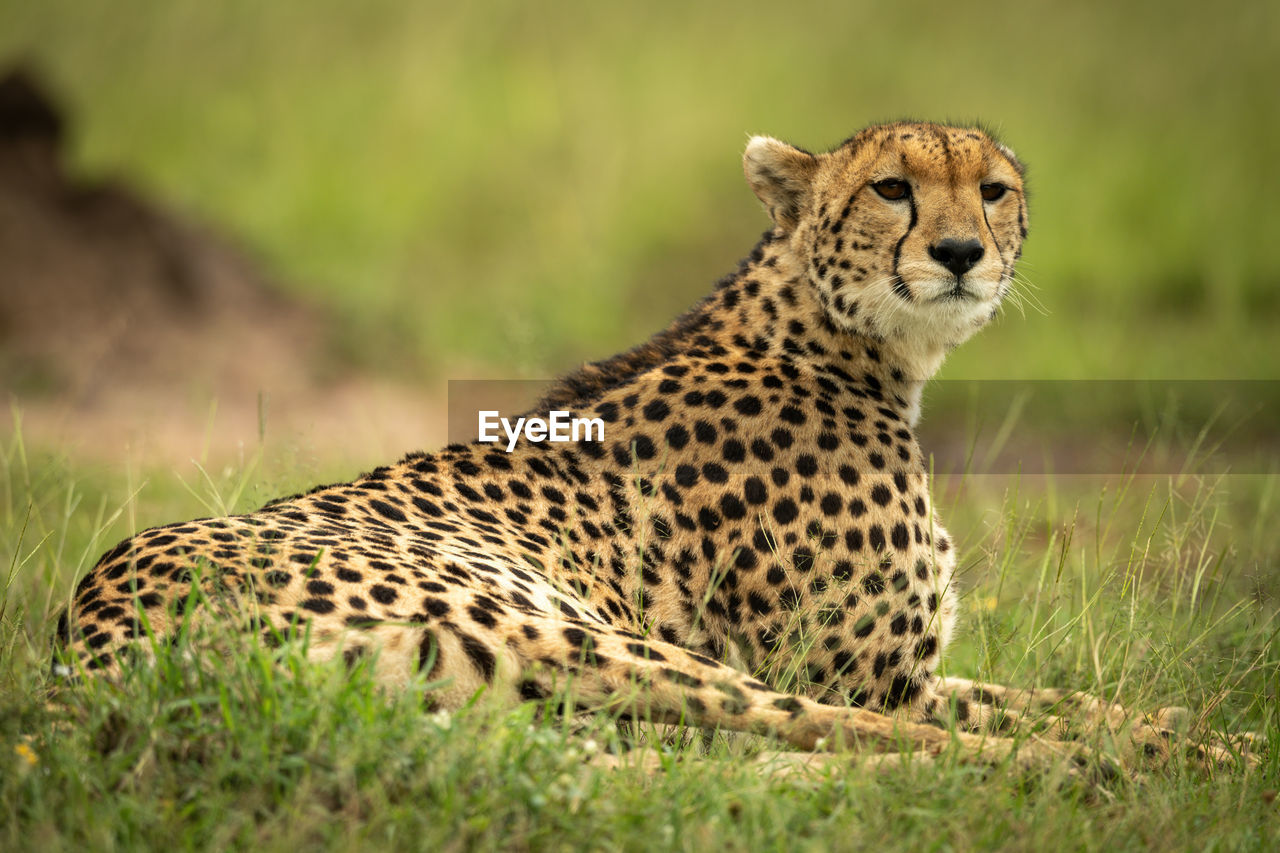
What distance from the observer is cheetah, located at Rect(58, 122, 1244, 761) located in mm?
2664

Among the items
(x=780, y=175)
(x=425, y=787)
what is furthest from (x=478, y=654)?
(x=780, y=175)

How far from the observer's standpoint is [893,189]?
11.2 feet

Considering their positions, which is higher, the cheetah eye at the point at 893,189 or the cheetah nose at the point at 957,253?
the cheetah eye at the point at 893,189

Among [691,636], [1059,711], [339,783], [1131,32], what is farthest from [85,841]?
[1131,32]

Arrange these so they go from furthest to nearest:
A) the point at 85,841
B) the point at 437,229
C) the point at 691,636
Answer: the point at 437,229 < the point at 691,636 < the point at 85,841

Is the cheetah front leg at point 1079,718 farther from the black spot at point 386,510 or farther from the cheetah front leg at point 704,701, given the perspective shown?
the black spot at point 386,510

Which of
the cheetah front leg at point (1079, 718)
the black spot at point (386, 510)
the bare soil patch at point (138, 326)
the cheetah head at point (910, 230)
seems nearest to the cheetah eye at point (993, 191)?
the cheetah head at point (910, 230)

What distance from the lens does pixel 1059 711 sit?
3178 millimetres

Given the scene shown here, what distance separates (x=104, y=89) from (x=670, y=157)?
4876 millimetres

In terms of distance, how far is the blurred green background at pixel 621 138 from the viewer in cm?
957

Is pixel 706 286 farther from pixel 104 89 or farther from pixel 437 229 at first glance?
pixel 104 89

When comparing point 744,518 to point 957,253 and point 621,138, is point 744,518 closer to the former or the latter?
point 957,253

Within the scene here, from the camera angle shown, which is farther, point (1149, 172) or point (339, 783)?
point (1149, 172)

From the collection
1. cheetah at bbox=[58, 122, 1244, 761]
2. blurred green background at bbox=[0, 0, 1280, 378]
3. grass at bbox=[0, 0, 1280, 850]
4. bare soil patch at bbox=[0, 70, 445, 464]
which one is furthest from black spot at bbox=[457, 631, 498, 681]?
blurred green background at bbox=[0, 0, 1280, 378]
